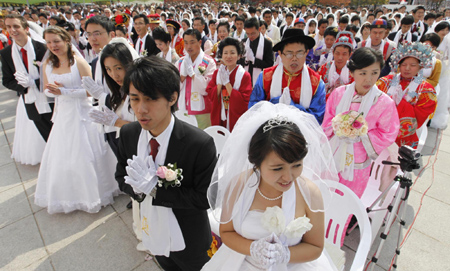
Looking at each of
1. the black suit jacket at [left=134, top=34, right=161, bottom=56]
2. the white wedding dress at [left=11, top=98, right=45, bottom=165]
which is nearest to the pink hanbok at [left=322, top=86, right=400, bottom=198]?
the white wedding dress at [left=11, top=98, right=45, bottom=165]

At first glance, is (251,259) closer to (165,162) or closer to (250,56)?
(165,162)

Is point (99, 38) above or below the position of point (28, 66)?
above

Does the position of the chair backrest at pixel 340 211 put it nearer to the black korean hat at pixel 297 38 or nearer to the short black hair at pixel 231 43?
the black korean hat at pixel 297 38

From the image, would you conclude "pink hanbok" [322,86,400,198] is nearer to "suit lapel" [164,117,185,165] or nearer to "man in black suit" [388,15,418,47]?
"suit lapel" [164,117,185,165]

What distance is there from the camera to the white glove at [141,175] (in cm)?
149

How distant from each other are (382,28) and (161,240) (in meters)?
5.10

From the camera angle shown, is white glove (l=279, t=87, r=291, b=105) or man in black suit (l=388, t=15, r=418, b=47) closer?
white glove (l=279, t=87, r=291, b=105)

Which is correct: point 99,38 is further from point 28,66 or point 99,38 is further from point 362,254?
point 362,254

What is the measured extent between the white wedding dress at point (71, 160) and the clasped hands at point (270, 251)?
2458 millimetres

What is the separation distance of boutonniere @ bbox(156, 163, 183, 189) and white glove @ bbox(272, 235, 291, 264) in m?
0.66

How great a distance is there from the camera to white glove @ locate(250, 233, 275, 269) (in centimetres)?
135

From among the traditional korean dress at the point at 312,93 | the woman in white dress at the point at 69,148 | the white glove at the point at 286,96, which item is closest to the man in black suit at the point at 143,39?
the woman in white dress at the point at 69,148

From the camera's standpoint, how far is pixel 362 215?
1.88 meters

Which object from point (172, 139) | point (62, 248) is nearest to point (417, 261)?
point (172, 139)
